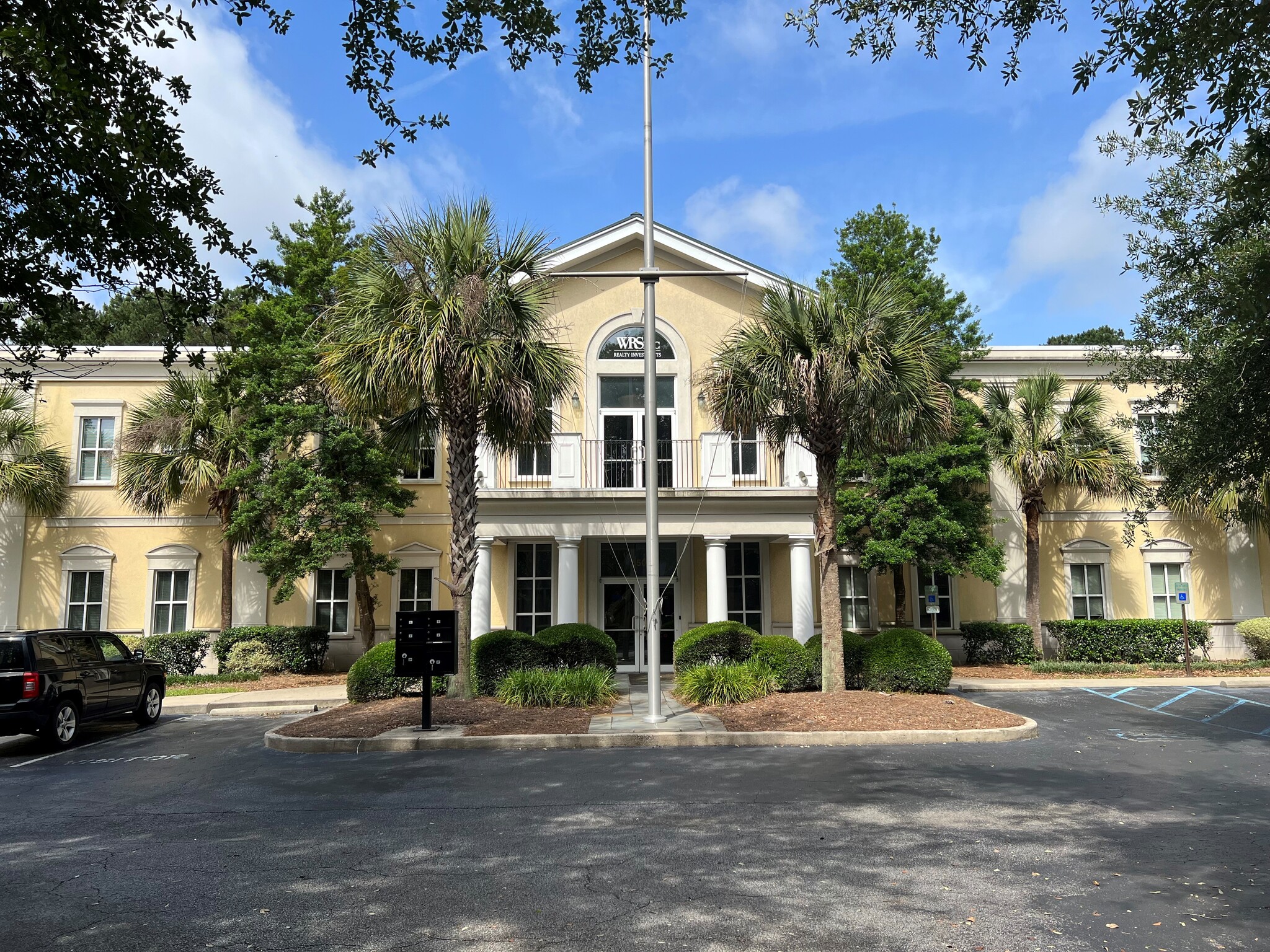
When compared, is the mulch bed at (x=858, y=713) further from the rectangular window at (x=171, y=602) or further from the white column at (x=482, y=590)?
the rectangular window at (x=171, y=602)

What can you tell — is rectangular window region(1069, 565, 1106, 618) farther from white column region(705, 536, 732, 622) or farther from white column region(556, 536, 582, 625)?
white column region(556, 536, 582, 625)

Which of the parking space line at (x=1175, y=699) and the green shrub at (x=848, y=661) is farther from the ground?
the green shrub at (x=848, y=661)

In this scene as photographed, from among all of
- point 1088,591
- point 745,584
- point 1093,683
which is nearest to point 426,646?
point 745,584

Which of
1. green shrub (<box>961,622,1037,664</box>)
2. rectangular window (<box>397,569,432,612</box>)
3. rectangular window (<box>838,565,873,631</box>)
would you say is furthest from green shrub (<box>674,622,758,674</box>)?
rectangular window (<box>397,569,432,612</box>)

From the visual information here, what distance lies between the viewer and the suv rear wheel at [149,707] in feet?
43.5

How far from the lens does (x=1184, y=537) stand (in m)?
21.5

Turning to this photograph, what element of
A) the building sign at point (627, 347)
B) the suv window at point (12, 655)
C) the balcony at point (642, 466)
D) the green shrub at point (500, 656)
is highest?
the building sign at point (627, 347)

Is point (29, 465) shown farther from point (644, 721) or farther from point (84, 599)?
point (644, 721)

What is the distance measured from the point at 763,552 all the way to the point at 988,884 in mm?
14559

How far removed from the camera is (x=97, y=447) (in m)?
21.0

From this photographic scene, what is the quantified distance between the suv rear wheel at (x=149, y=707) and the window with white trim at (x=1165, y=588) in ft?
70.4

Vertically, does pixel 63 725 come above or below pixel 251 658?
below

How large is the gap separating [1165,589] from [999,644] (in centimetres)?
510

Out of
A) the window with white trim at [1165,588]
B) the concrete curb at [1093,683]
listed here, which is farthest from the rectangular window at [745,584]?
the window with white trim at [1165,588]
